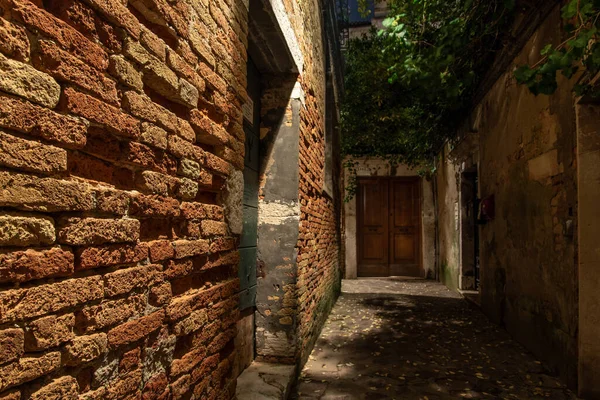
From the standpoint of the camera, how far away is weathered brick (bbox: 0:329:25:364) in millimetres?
756

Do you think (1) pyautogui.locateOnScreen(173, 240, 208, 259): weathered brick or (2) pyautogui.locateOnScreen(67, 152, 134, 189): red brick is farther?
(1) pyautogui.locateOnScreen(173, 240, 208, 259): weathered brick

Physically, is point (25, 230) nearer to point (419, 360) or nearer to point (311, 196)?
point (311, 196)

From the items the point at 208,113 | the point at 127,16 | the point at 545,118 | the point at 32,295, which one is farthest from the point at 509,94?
the point at 32,295

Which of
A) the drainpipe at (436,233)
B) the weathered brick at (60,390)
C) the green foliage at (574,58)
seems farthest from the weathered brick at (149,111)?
the drainpipe at (436,233)

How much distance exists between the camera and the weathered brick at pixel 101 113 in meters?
0.91

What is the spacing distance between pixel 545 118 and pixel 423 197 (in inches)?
252

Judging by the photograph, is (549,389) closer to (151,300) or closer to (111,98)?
(151,300)

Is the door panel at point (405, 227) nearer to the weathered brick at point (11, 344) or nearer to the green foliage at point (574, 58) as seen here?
the green foliage at point (574, 58)

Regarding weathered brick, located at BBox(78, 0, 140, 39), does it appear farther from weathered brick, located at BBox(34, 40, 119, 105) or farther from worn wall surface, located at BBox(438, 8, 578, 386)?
worn wall surface, located at BBox(438, 8, 578, 386)

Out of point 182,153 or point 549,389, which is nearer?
point 182,153

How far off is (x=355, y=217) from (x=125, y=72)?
914cm

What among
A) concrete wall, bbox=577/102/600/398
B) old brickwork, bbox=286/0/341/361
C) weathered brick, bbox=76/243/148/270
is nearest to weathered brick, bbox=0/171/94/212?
weathered brick, bbox=76/243/148/270

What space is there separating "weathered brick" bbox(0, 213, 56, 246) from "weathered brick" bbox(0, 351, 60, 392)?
0.24 m

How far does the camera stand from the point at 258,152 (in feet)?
10.5
